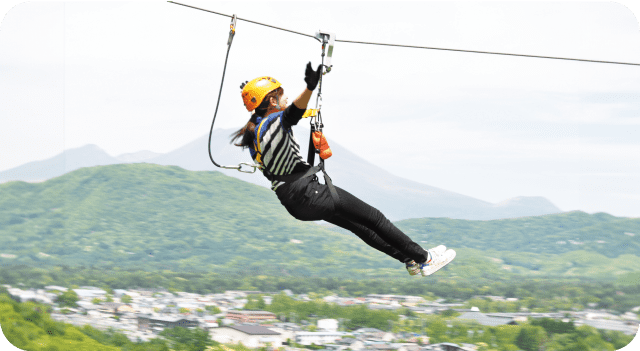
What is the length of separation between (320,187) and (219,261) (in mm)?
70542

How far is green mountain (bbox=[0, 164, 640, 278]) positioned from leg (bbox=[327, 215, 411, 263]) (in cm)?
6310

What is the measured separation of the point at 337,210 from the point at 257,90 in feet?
3.88

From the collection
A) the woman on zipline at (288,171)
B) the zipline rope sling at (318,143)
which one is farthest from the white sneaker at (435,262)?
the zipline rope sling at (318,143)

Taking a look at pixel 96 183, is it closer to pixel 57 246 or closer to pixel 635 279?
pixel 57 246

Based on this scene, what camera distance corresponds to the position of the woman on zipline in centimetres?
442

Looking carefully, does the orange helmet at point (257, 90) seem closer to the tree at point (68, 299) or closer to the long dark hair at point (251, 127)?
the long dark hair at point (251, 127)

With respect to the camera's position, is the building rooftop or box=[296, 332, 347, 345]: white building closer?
the building rooftop

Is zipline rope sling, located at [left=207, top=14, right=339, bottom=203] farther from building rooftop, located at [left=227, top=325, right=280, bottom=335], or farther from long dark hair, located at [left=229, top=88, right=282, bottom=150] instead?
building rooftop, located at [left=227, top=325, right=280, bottom=335]

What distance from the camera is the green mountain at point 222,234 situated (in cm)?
7369

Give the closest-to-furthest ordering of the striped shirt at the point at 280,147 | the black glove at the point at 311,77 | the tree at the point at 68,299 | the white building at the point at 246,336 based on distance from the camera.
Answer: the black glove at the point at 311,77 < the striped shirt at the point at 280,147 < the white building at the point at 246,336 < the tree at the point at 68,299

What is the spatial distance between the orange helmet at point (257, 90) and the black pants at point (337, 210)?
732 mm

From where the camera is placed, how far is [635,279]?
269 feet

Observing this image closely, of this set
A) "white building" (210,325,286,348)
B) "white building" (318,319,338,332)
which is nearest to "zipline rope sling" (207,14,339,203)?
"white building" (210,325,286,348)

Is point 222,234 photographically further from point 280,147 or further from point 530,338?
point 280,147
